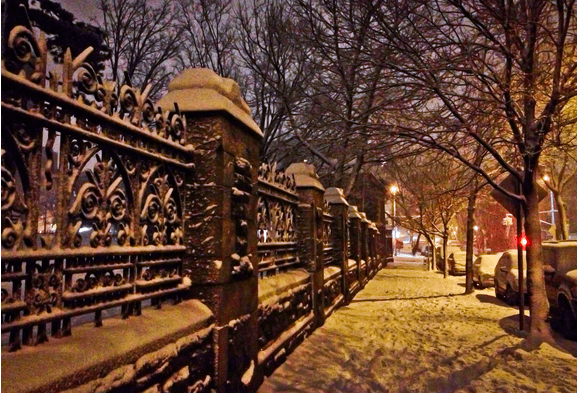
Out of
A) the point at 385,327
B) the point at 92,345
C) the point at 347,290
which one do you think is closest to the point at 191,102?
the point at 92,345

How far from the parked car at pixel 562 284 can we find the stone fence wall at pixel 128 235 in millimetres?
5615

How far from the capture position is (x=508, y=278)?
1170 cm

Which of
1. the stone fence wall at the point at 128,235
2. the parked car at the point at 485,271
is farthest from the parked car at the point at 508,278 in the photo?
Result: the stone fence wall at the point at 128,235

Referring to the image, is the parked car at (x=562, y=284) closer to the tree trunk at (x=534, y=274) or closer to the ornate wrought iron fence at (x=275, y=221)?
the tree trunk at (x=534, y=274)

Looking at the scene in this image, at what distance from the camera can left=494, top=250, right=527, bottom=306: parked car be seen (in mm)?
11396

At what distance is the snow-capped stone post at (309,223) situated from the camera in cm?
709

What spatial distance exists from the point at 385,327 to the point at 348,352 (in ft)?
7.33

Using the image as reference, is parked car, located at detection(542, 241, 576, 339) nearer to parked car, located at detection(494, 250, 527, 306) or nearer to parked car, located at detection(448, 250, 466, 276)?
parked car, located at detection(494, 250, 527, 306)

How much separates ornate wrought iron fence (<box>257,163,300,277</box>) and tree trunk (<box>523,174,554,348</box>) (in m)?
3.98

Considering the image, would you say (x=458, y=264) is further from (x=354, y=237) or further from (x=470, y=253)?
(x=354, y=237)

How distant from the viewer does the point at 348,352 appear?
238 inches

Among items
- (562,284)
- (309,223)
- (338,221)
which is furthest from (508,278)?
(309,223)

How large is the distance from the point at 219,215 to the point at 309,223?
3.75 metres

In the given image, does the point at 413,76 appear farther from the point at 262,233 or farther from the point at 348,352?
the point at 348,352
